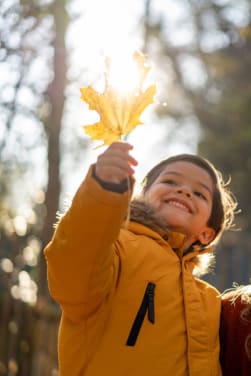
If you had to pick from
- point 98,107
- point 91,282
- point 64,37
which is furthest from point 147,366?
point 64,37

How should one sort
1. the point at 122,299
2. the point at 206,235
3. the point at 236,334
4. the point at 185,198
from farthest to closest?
1. the point at 206,235
2. the point at 185,198
3. the point at 236,334
4. the point at 122,299

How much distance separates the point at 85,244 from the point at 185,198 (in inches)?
29.3

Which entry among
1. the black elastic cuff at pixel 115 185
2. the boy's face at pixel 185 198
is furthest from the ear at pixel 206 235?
the black elastic cuff at pixel 115 185

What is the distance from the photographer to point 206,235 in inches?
95.8

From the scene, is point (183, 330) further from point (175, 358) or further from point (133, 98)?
point (133, 98)

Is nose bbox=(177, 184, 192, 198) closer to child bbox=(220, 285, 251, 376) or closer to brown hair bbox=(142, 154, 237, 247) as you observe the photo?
brown hair bbox=(142, 154, 237, 247)

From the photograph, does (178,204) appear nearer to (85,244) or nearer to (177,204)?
(177,204)

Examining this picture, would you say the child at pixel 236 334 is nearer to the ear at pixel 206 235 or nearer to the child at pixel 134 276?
the child at pixel 134 276

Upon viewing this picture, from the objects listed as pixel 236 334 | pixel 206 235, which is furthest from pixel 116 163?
pixel 206 235

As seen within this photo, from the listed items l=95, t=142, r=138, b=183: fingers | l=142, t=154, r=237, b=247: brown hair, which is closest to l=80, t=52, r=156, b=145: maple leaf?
l=95, t=142, r=138, b=183: fingers

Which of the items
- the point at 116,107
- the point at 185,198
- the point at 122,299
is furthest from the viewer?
the point at 185,198

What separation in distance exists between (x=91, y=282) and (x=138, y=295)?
0.29m

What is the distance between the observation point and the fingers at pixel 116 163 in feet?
4.78

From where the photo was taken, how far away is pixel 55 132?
429 cm
